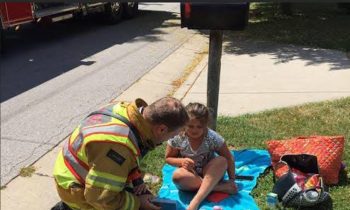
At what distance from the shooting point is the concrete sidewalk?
3.86 metres

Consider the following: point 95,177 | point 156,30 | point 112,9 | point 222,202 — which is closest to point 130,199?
point 95,177

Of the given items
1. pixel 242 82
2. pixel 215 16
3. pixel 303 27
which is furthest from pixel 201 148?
pixel 303 27

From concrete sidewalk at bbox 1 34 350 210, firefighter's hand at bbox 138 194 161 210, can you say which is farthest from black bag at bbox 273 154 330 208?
concrete sidewalk at bbox 1 34 350 210

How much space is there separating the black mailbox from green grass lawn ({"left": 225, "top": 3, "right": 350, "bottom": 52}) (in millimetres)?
5882

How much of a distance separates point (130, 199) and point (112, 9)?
33.1 ft

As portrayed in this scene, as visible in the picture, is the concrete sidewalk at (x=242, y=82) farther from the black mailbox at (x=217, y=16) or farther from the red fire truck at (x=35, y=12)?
the black mailbox at (x=217, y=16)

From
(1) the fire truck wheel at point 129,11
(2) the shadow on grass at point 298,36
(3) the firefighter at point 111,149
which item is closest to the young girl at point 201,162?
(3) the firefighter at point 111,149

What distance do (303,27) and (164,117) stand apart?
9496 millimetres

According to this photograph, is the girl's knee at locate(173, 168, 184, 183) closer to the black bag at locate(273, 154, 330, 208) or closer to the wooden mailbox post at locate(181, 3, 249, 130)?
the black bag at locate(273, 154, 330, 208)

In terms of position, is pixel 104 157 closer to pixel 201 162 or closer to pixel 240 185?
pixel 201 162

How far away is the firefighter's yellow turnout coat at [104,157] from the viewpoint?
230 cm

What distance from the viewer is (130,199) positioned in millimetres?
2588

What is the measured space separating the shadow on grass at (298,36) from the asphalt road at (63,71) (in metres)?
1.37

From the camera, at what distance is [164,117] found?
7.97ft
